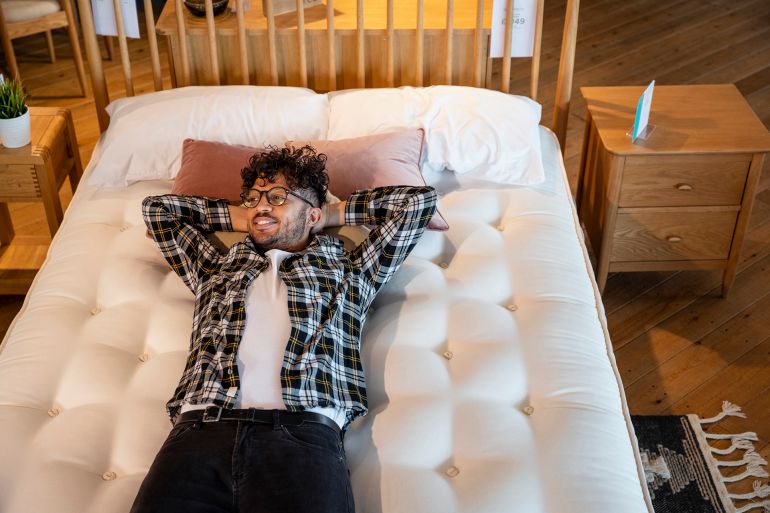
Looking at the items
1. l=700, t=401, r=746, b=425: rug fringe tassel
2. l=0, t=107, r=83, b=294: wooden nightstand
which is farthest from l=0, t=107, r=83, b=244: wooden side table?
l=700, t=401, r=746, b=425: rug fringe tassel

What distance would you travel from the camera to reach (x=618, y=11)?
15.6 feet

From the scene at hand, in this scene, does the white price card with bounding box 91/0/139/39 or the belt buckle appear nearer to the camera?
the belt buckle

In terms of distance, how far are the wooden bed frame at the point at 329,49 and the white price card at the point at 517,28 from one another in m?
0.02

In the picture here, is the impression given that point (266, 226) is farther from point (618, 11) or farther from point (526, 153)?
point (618, 11)

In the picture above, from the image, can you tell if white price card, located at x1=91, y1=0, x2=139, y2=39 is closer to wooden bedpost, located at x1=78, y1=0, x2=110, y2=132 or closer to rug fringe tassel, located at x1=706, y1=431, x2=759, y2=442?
wooden bedpost, located at x1=78, y1=0, x2=110, y2=132

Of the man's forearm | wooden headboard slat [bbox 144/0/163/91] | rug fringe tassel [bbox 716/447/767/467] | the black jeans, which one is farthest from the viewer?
wooden headboard slat [bbox 144/0/163/91]

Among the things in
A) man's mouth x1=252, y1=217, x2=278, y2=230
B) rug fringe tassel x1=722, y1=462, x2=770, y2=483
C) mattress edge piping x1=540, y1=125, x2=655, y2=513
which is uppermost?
man's mouth x1=252, y1=217, x2=278, y2=230

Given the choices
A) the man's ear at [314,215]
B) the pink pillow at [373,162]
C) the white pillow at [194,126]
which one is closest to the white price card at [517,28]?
the pink pillow at [373,162]

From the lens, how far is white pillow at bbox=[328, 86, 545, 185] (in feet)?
8.21

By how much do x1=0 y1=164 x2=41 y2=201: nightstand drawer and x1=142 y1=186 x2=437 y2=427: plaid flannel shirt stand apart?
669 millimetres

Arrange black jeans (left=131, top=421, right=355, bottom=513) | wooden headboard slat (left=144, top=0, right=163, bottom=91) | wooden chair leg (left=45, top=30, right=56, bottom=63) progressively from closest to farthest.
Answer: black jeans (left=131, top=421, right=355, bottom=513) < wooden headboard slat (left=144, top=0, right=163, bottom=91) < wooden chair leg (left=45, top=30, right=56, bottom=63)

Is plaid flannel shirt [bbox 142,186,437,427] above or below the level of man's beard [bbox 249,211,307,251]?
below

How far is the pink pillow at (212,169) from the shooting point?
2287 mm

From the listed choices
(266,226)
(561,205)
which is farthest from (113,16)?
(561,205)
